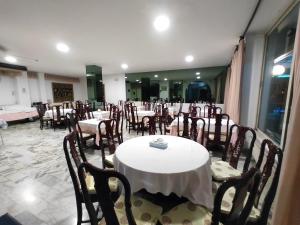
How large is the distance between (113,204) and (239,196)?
664 mm

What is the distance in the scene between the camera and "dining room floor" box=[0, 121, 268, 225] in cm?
157

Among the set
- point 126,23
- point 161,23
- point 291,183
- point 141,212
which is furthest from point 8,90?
point 291,183

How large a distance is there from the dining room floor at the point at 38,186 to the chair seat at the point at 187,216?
0.21 metres

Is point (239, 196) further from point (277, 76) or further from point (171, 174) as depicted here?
point (277, 76)

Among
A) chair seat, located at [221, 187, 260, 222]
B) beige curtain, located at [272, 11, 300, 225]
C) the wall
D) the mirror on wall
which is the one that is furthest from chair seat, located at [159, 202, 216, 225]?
the mirror on wall

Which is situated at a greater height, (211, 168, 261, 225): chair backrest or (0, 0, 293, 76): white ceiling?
(0, 0, 293, 76): white ceiling

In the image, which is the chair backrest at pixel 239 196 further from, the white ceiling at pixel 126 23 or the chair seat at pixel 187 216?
the white ceiling at pixel 126 23

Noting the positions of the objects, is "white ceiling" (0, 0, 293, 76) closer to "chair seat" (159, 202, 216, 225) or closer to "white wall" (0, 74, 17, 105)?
"chair seat" (159, 202, 216, 225)

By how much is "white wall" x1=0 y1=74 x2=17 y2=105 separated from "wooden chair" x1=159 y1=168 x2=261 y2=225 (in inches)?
325

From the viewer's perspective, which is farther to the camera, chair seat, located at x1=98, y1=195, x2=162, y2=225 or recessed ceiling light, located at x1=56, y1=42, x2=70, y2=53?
recessed ceiling light, located at x1=56, y1=42, x2=70, y2=53

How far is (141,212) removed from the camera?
1.09 metres

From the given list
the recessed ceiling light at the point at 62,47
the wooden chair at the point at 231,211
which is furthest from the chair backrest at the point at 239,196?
the recessed ceiling light at the point at 62,47

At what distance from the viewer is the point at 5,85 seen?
6.39 metres

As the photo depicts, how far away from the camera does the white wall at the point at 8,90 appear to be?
20.7ft
